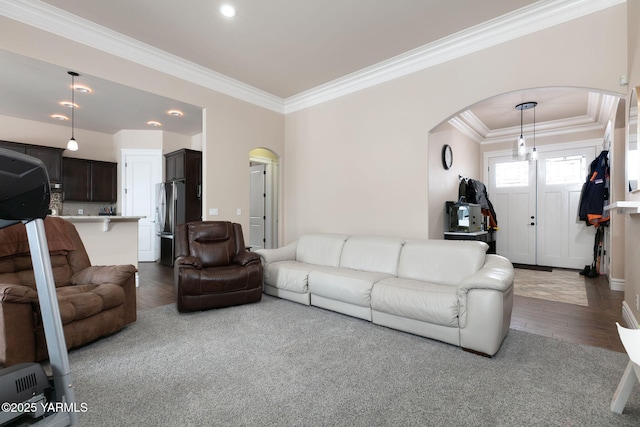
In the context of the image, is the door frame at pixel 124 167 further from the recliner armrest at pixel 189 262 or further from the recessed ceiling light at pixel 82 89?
the recliner armrest at pixel 189 262

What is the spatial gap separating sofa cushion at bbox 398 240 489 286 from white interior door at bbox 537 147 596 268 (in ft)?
13.7

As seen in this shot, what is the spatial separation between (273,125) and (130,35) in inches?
93.0

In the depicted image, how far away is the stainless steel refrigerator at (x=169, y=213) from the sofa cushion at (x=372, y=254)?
11.4ft

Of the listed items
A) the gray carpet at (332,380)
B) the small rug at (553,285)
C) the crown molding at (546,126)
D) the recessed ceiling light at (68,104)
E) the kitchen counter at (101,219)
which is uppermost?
the recessed ceiling light at (68,104)

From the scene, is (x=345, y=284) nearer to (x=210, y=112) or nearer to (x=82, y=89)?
(x=210, y=112)

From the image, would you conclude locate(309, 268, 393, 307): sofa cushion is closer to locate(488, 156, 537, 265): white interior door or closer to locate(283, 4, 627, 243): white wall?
locate(283, 4, 627, 243): white wall

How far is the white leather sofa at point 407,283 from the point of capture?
7.63 ft

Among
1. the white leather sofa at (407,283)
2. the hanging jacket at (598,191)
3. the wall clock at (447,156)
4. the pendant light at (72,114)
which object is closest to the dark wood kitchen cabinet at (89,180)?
the pendant light at (72,114)

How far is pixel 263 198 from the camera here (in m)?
7.15

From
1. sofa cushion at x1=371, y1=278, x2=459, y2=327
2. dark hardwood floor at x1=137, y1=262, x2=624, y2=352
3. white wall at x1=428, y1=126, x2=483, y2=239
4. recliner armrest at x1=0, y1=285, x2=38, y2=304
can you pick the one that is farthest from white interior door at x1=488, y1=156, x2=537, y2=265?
recliner armrest at x1=0, y1=285, x2=38, y2=304

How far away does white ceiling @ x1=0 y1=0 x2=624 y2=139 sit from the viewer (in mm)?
2934

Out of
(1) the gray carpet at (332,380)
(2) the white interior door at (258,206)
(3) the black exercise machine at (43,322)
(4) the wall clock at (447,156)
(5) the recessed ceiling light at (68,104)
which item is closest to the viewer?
(3) the black exercise machine at (43,322)

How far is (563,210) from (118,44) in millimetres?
7757

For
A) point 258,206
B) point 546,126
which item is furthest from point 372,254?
point 546,126
